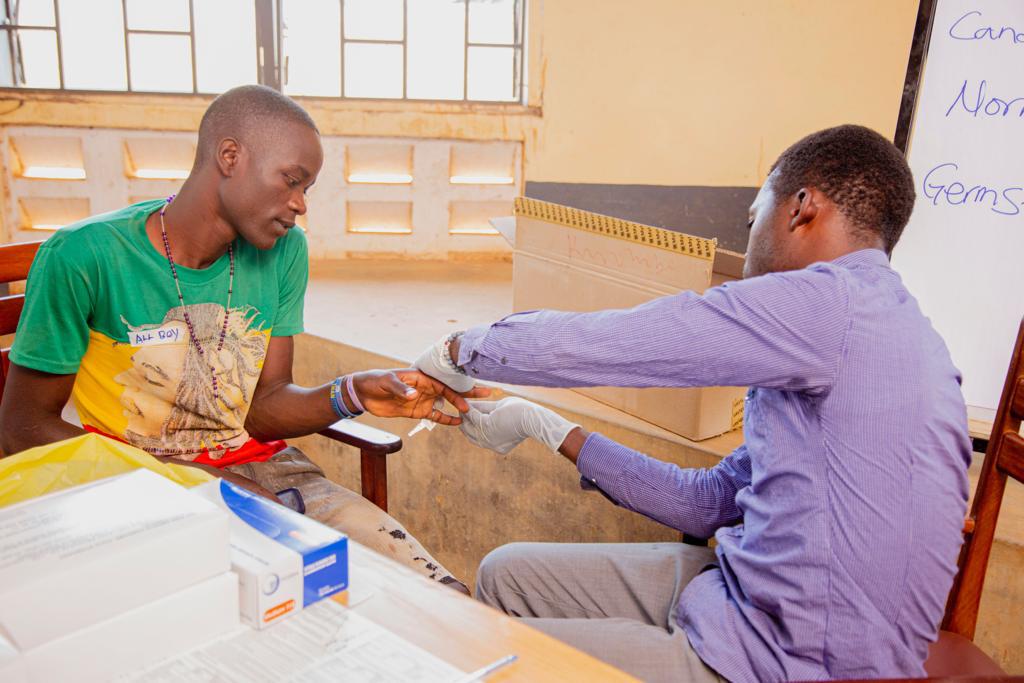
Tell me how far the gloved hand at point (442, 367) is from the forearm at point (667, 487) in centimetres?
28

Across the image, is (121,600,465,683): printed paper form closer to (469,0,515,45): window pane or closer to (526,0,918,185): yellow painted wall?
(526,0,918,185): yellow painted wall

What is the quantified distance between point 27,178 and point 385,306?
1.79m

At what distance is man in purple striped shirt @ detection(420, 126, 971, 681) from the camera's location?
1083 mm

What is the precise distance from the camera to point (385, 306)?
124 inches

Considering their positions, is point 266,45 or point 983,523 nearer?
point 983,523

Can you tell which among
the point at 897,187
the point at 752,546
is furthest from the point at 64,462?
the point at 897,187

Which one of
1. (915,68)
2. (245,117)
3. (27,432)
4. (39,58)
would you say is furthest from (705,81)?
(39,58)

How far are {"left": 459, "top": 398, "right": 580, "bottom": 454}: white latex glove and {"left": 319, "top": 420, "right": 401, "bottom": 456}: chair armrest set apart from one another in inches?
7.4

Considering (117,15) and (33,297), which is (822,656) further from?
(117,15)

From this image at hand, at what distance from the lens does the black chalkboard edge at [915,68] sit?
1.80 meters

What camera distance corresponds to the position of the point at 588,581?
146cm

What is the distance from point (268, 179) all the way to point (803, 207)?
0.96 metres

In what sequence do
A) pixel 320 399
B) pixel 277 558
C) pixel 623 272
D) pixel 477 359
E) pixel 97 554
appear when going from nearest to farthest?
1. pixel 97 554
2. pixel 277 558
3. pixel 477 359
4. pixel 320 399
5. pixel 623 272

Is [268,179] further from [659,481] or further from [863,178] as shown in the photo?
[863,178]
